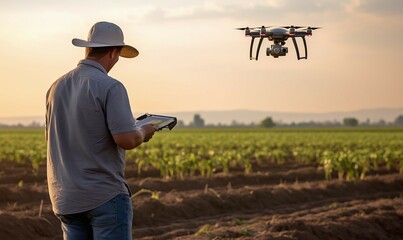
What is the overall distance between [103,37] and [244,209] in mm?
12294

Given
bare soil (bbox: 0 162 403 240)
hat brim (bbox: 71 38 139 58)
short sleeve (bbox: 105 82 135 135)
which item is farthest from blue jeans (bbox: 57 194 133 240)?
bare soil (bbox: 0 162 403 240)

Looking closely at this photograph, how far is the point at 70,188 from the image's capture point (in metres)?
4.60

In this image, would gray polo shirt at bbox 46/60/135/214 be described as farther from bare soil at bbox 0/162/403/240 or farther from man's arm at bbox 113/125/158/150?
bare soil at bbox 0/162/403/240

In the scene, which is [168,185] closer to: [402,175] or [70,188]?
[402,175]

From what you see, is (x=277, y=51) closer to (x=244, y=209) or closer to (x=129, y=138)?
(x=129, y=138)

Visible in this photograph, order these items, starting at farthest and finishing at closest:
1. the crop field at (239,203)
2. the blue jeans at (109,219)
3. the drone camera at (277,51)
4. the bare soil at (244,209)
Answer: the crop field at (239,203) < the bare soil at (244,209) < the blue jeans at (109,219) < the drone camera at (277,51)

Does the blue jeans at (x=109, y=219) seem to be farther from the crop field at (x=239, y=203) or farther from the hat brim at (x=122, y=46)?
the crop field at (x=239, y=203)

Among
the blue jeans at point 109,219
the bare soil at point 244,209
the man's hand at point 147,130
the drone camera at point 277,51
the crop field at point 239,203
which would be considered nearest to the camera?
the drone camera at point 277,51

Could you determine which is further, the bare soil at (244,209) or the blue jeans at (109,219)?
the bare soil at (244,209)

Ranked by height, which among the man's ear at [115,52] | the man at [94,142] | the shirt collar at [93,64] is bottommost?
the man at [94,142]

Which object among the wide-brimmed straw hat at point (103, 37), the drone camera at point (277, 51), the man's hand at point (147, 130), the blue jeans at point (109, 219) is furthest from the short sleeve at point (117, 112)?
the drone camera at point (277, 51)

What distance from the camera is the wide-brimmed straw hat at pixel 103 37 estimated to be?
15.3 feet

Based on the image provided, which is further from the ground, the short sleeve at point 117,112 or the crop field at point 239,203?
the short sleeve at point 117,112

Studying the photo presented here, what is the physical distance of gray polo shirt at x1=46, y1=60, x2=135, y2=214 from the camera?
4.53 m
